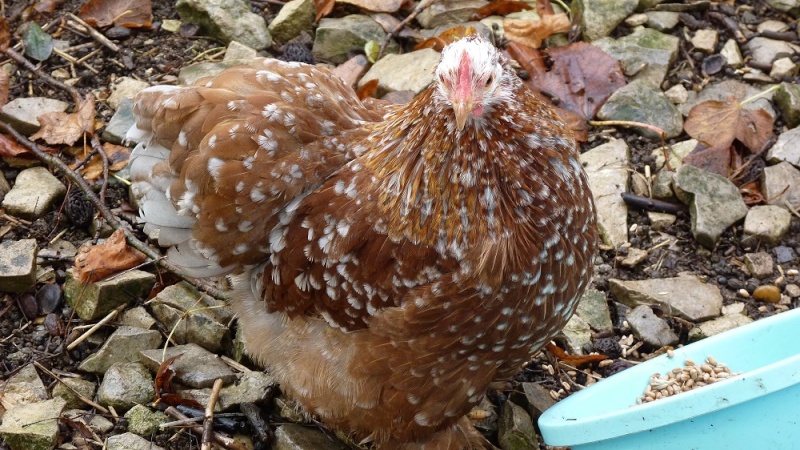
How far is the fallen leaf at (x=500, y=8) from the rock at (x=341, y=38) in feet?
1.65

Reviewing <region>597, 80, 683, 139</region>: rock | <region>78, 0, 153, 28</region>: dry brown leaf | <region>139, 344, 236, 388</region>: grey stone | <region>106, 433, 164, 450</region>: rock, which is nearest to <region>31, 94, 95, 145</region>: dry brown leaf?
<region>78, 0, 153, 28</region>: dry brown leaf

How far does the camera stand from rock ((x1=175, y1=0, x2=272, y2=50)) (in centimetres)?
440

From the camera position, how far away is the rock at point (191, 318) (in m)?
3.43

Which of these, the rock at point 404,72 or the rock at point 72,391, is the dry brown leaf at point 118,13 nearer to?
the rock at point 404,72

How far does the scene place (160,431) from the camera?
3100 mm

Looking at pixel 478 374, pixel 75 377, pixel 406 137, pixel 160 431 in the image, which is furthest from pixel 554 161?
pixel 75 377

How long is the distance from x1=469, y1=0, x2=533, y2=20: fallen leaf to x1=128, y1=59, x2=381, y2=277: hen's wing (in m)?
1.66

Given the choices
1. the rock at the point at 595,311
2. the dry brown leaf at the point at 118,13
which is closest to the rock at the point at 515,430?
the rock at the point at 595,311

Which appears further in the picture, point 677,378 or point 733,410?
point 677,378

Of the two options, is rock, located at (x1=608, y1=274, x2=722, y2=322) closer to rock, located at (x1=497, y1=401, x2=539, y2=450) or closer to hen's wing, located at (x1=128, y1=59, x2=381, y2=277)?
rock, located at (x1=497, y1=401, x2=539, y2=450)

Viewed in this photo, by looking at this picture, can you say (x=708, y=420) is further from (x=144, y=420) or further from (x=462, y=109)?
(x=144, y=420)

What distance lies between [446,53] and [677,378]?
51.6 inches

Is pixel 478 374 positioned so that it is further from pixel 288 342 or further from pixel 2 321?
pixel 2 321

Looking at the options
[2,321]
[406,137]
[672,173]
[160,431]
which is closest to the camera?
[406,137]
